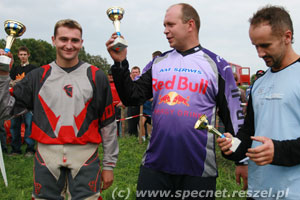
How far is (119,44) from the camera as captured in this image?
2535 millimetres

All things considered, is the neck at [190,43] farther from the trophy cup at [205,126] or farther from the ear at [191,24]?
the trophy cup at [205,126]

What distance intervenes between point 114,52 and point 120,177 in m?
3.78

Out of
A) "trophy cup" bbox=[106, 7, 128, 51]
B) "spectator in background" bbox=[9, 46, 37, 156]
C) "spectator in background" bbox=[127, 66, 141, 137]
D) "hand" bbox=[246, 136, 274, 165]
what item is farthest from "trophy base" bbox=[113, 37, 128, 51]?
"spectator in background" bbox=[127, 66, 141, 137]

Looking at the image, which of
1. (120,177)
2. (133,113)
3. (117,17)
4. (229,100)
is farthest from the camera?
(133,113)

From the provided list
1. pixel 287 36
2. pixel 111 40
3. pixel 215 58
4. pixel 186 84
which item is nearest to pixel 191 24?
pixel 215 58

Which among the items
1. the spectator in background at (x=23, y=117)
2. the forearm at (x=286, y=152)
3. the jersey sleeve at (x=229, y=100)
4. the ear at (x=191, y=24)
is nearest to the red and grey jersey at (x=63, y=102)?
the ear at (x=191, y=24)

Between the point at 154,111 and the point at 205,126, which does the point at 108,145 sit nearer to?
the point at 154,111

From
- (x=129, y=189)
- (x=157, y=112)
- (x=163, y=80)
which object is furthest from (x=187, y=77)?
(x=129, y=189)

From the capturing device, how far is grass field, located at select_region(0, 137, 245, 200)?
4793 mm

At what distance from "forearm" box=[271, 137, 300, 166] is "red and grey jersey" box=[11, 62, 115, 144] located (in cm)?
153

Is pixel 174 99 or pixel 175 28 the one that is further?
pixel 175 28

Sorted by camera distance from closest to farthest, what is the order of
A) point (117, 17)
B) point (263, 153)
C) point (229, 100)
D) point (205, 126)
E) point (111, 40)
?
1. point (263, 153)
2. point (205, 126)
3. point (111, 40)
4. point (117, 17)
5. point (229, 100)

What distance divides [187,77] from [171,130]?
0.50 m

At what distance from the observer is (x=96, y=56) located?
7306 cm
